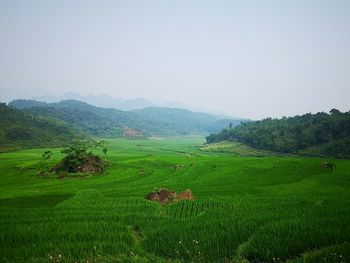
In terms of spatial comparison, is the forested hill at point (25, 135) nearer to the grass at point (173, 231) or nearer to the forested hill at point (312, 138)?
the forested hill at point (312, 138)

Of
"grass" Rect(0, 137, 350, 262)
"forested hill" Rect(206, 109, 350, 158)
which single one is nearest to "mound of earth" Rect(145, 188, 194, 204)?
"grass" Rect(0, 137, 350, 262)

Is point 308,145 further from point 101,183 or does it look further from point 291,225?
point 291,225

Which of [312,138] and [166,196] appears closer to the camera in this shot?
[166,196]

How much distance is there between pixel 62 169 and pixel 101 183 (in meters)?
20.0

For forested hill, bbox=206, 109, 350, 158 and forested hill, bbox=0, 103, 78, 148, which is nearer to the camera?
forested hill, bbox=206, 109, 350, 158

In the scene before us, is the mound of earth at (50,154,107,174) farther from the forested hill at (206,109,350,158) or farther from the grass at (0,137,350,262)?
the forested hill at (206,109,350,158)

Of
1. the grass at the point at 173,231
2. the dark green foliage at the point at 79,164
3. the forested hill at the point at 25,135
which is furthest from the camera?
the forested hill at the point at 25,135

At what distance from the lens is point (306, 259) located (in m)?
14.1

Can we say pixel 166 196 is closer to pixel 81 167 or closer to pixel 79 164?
pixel 81 167

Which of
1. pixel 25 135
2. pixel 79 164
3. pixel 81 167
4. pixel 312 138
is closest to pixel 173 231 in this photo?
pixel 81 167

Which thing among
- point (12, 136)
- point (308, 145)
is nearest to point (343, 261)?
point (308, 145)

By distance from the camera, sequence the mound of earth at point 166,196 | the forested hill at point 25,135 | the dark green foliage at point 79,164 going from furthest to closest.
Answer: the forested hill at point 25,135 < the dark green foliage at point 79,164 < the mound of earth at point 166,196

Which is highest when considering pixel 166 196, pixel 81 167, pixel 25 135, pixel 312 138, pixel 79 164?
pixel 312 138

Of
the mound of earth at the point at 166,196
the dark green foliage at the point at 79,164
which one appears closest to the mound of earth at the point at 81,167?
the dark green foliage at the point at 79,164
